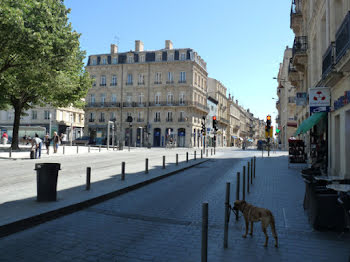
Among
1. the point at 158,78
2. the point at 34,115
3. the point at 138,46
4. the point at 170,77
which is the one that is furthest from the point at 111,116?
the point at 138,46

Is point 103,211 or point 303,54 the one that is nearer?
point 103,211

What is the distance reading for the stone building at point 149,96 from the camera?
2051 inches

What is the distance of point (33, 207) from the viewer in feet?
18.9

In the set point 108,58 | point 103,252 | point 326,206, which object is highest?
point 108,58

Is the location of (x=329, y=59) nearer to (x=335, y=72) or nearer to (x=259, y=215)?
(x=335, y=72)

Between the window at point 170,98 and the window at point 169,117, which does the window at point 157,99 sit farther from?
the window at point 169,117

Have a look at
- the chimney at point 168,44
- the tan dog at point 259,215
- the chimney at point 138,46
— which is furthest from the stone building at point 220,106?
the tan dog at point 259,215

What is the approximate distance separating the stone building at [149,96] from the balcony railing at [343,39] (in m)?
40.5

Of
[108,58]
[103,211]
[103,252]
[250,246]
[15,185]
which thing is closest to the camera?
[103,252]

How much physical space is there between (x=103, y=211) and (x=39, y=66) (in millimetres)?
15523

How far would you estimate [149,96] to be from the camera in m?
53.9

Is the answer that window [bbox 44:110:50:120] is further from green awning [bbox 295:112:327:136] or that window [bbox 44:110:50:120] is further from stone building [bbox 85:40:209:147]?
green awning [bbox 295:112:327:136]

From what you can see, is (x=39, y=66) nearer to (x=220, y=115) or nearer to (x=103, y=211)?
(x=103, y=211)

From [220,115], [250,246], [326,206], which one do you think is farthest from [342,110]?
[220,115]
